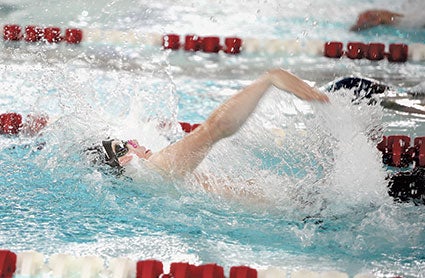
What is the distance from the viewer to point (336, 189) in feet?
9.26

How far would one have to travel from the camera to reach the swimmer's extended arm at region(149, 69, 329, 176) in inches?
98.0

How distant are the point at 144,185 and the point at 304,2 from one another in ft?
14.8

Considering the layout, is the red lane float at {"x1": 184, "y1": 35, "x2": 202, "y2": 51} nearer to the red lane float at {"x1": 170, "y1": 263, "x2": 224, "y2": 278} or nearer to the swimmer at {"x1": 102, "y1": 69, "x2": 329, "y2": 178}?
the swimmer at {"x1": 102, "y1": 69, "x2": 329, "y2": 178}

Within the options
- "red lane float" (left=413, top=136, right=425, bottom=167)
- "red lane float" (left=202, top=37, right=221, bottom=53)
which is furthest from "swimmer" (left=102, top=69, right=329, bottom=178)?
"red lane float" (left=202, top=37, right=221, bottom=53)

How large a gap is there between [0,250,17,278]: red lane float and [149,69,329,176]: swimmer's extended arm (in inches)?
31.7

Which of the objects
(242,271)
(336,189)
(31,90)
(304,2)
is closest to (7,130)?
(31,90)

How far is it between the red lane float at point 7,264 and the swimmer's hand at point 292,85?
1100 mm

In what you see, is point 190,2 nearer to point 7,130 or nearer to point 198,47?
point 198,47

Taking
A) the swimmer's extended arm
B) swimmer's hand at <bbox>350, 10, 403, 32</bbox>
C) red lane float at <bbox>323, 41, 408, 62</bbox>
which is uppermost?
swimmer's hand at <bbox>350, 10, 403, 32</bbox>

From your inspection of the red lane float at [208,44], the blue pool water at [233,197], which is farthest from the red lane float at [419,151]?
the red lane float at [208,44]

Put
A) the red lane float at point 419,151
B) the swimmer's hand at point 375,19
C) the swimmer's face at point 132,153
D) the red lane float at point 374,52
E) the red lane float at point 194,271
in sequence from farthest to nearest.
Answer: the swimmer's hand at point 375,19 → the red lane float at point 374,52 → the red lane float at point 419,151 → the swimmer's face at point 132,153 → the red lane float at point 194,271

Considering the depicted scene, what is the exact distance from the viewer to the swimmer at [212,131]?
8.18ft

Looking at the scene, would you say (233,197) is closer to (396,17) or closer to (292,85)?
(292,85)

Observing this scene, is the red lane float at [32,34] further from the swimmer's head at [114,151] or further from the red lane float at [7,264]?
the red lane float at [7,264]
